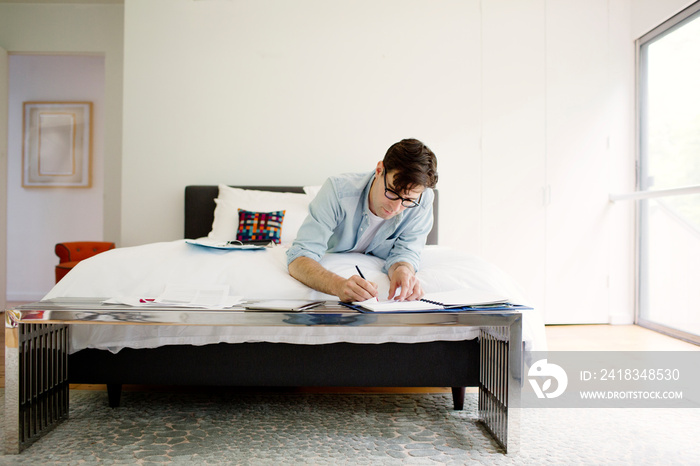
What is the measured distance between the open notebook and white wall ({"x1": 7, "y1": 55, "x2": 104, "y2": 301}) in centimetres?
470

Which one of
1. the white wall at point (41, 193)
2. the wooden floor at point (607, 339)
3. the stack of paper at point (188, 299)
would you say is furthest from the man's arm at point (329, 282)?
the white wall at point (41, 193)

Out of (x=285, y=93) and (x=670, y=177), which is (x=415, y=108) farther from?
(x=670, y=177)

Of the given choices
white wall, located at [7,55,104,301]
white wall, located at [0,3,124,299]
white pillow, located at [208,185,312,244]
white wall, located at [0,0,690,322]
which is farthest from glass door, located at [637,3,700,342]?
white wall, located at [7,55,104,301]

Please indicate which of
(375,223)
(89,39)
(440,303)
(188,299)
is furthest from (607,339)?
(89,39)

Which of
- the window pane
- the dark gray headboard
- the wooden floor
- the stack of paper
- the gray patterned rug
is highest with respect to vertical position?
the window pane

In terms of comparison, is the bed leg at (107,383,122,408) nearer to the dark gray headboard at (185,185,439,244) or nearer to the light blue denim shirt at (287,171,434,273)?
the light blue denim shirt at (287,171,434,273)

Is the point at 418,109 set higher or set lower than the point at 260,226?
higher

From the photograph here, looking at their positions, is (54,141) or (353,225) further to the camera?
(54,141)

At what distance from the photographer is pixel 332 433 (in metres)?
1.59

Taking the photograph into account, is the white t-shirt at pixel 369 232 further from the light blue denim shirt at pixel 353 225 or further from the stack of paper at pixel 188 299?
the stack of paper at pixel 188 299

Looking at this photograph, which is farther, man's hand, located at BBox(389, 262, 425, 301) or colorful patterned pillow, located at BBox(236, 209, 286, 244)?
colorful patterned pillow, located at BBox(236, 209, 286, 244)

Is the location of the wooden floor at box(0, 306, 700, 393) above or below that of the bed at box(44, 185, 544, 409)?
below

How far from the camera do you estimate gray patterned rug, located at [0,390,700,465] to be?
1418mm

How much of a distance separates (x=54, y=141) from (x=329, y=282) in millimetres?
4727
